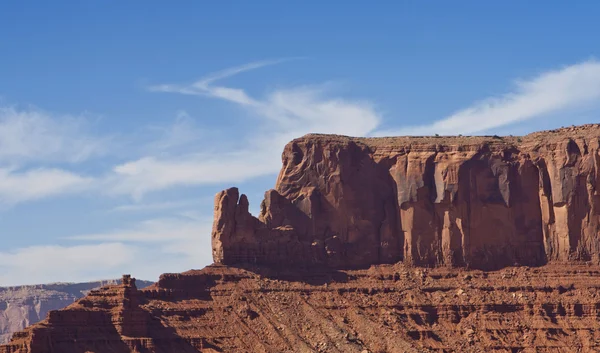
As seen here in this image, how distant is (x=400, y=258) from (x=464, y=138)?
10.8 metres

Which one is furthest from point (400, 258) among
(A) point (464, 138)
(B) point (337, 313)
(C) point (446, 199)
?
(B) point (337, 313)

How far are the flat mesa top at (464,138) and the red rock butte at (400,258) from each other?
158 mm

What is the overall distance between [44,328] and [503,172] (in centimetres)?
3878

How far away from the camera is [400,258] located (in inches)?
4870

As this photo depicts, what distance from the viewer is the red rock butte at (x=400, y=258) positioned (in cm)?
11069

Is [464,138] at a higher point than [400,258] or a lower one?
higher

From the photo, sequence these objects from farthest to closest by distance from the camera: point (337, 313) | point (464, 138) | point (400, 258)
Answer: point (464, 138), point (400, 258), point (337, 313)

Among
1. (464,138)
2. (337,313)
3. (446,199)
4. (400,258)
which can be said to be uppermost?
(464,138)

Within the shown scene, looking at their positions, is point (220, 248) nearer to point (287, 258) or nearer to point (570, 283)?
point (287, 258)

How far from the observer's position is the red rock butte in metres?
111

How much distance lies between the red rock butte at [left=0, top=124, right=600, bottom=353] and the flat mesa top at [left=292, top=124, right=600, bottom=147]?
0.52ft

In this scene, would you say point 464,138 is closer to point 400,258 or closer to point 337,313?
point 400,258

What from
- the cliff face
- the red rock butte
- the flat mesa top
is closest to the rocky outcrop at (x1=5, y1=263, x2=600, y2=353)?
the red rock butte

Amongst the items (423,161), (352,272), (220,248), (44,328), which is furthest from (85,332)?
(423,161)
